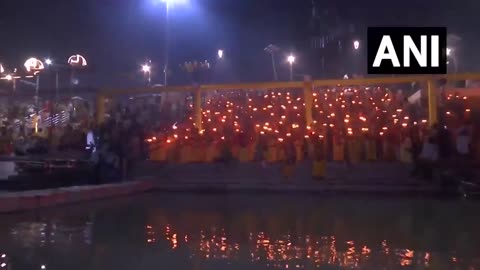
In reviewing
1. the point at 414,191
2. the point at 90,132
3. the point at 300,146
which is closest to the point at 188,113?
the point at 90,132

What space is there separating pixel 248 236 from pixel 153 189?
893 centimetres

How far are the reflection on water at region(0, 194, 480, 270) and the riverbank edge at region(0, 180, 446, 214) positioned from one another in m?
0.76

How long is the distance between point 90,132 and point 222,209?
401 inches

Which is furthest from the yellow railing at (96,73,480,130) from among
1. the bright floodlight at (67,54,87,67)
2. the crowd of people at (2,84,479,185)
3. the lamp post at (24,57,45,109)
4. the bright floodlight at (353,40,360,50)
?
the bright floodlight at (353,40,360,50)

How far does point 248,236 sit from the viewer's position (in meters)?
10.5

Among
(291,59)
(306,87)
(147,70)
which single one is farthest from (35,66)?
(291,59)

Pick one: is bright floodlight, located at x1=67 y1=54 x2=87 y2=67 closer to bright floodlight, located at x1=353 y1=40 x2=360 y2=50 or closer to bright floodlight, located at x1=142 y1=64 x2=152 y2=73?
bright floodlight, located at x1=142 y1=64 x2=152 y2=73

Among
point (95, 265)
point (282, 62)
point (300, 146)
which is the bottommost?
point (95, 265)

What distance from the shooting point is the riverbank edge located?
14.4 m

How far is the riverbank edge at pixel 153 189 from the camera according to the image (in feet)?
47.4

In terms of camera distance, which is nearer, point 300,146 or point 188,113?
point 300,146

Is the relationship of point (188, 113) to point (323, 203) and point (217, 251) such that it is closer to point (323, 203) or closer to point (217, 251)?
point (323, 203)

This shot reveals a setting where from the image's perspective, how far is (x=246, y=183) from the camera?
63.6 ft

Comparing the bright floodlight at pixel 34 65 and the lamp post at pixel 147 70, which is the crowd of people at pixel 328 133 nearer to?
the bright floodlight at pixel 34 65
